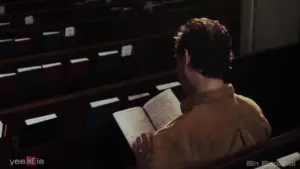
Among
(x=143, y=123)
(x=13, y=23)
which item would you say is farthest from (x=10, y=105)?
(x=13, y=23)

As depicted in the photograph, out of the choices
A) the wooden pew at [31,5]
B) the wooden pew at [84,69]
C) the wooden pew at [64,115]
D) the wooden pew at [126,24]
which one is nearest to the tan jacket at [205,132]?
the wooden pew at [64,115]

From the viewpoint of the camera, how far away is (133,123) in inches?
69.8

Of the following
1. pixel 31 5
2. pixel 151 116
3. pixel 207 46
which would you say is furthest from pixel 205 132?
pixel 31 5

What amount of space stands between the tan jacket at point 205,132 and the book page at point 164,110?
0.87 ft

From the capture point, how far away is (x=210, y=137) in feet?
4.81

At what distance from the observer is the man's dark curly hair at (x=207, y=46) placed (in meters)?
1.46

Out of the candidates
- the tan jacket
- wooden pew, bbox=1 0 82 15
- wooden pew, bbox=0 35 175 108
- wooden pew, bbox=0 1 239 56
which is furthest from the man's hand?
wooden pew, bbox=1 0 82 15

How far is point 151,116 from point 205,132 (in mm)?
384

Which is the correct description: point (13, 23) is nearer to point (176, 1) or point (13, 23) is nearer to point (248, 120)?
point (176, 1)

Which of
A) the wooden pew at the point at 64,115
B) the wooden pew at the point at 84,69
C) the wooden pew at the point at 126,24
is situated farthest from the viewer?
the wooden pew at the point at 126,24

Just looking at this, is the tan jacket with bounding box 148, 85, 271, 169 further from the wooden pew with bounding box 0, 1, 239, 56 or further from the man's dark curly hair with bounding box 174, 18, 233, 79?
the wooden pew with bounding box 0, 1, 239, 56

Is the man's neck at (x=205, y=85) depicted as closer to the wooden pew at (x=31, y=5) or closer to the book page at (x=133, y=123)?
the book page at (x=133, y=123)

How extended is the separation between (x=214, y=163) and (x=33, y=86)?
1.26 meters

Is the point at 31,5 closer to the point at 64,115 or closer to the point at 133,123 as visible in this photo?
the point at 64,115
